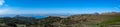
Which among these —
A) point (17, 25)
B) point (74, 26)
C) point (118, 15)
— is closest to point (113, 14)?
point (118, 15)

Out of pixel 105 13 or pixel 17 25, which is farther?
pixel 105 13

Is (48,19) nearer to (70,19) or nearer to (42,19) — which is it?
(42,19)

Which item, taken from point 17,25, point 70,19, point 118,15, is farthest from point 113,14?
point 17,25

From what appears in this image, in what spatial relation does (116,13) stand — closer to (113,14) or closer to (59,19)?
(113,14)

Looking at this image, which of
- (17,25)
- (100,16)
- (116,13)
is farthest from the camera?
(116,13)

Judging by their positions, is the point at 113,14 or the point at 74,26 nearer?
the point at 74,26

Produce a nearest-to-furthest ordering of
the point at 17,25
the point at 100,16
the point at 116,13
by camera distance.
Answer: the point at 17,25 < the point at 100,16 < the point at 116,13

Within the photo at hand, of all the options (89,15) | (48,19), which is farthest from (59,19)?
(89,15)

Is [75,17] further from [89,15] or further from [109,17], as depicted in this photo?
[109,17]
